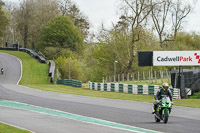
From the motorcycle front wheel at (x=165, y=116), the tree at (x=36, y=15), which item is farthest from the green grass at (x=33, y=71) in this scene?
the motorcycle front wheel at (x=165, y=116)

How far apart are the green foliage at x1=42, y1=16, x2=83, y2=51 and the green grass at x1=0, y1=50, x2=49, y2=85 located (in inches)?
321

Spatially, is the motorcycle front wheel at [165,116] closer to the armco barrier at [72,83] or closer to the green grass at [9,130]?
the green grass at [9,130]

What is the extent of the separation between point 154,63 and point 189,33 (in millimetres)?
48524

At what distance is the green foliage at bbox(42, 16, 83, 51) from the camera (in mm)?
83750

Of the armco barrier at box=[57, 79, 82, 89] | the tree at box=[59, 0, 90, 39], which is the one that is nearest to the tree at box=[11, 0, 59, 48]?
the tree at box=[59, 0, 90, 39]

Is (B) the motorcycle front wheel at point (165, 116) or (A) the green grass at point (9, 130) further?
(B) the motorcycle front wheel at point (165, 116)

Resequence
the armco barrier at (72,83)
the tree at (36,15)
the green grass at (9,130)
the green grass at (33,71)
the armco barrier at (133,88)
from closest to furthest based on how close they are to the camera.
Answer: the green grass at (9,130)
the armco barrier at (133,88)
the armco barrier at (72,83)
the green grass at (33,71)
the tree at (36,15)

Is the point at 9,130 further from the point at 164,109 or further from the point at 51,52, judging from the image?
the point at 51,52

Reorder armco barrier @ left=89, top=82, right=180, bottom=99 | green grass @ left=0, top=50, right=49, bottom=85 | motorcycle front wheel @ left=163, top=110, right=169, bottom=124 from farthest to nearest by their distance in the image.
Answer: green grass @ left=0, top=50, right=49, bottom=85, armco barrier @ left=89, top=82, right=180, bottom=99, motorcycle front wheel @ left=163, top=110, right=169, bottom=124

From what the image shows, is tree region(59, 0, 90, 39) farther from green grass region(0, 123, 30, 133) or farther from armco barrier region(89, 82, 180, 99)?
green grass region(0, 123, 30, 133)

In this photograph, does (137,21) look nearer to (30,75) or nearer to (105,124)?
(30,75)

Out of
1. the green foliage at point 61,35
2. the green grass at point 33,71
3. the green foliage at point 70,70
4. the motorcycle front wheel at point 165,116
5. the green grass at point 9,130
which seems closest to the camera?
the green grass at point 9,130

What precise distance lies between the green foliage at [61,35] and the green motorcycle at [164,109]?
2711 inches

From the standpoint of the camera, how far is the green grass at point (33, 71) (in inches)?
2093
